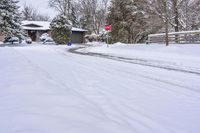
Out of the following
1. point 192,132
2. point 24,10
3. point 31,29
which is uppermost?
point 24,10

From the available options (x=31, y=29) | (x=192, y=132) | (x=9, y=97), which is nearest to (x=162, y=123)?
(x=192, y=132)

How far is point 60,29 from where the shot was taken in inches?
1930

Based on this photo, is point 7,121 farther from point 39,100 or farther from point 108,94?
point 108,94

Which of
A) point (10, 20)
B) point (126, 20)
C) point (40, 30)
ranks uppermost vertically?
point (10, 20)

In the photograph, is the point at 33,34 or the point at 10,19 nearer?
the point at 10,19

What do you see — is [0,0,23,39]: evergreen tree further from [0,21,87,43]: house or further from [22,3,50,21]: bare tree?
[22,3,50,21]: bare tree

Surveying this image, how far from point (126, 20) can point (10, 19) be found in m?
21.2

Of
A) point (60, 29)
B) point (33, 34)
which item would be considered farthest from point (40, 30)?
point (60, 29)

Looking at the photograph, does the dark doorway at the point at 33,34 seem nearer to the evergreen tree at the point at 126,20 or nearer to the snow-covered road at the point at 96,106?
the evergreen tree at the point at 126,20

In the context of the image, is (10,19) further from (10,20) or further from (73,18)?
(73,18)

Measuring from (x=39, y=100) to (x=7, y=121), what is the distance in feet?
4.35

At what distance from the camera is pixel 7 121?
13.6ft

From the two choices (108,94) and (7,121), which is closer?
(7,121)

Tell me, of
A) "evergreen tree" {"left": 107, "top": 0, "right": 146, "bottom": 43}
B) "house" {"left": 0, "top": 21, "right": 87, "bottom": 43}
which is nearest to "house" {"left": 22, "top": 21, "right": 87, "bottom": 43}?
"house" {"left": 0, "top": 21, "right": 87, "bottom": 43}
